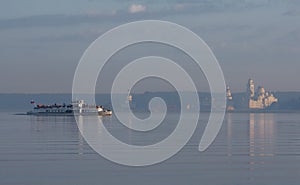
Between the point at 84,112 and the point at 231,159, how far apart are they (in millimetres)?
165838

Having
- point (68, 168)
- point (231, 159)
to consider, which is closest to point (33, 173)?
point (68, 168)

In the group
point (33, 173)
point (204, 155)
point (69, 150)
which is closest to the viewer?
point (33, 173)

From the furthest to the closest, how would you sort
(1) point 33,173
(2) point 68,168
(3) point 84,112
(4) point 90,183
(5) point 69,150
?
1. (3) point 84,112
2. (5) point 69,150
3. (2) point 68,168
4. (1) point 33,173
5. (4) point 90,183

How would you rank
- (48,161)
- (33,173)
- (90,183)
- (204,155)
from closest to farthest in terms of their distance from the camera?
(90,183)
(33,173)
(48,161)
(204,155)

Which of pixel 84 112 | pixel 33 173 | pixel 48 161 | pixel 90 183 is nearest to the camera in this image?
pixel 90 183

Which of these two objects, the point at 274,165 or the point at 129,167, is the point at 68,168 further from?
the point at 274,165

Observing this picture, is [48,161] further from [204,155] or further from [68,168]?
[204,155]

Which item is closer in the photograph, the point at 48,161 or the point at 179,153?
the point at 48,161

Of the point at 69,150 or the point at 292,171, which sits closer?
the point at 292,171

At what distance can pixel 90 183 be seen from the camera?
23.3 meters

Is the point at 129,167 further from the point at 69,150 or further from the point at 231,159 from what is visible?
→ the point at 69,150

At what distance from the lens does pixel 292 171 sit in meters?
26.8

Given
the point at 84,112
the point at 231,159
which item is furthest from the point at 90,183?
the point at 84,112

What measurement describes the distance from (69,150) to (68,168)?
1062cm
